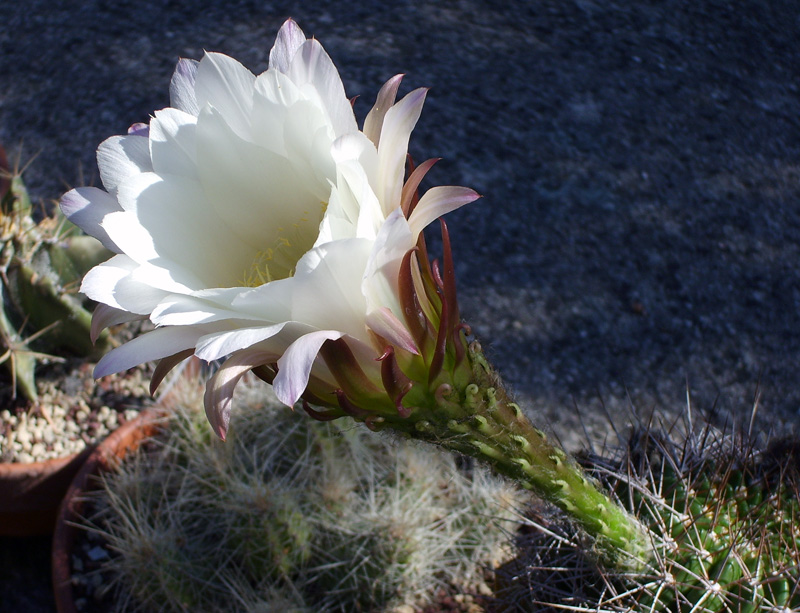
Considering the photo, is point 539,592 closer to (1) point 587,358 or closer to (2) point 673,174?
(1) point 587,358

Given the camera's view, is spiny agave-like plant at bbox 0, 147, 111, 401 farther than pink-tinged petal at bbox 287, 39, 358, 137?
Yes

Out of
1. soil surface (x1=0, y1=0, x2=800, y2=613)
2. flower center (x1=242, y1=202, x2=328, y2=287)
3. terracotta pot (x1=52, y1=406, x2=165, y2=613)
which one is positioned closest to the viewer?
flower center (x1=242, y1=202, x2=328, y2=287)

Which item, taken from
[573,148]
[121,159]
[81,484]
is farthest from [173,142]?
[573,148]

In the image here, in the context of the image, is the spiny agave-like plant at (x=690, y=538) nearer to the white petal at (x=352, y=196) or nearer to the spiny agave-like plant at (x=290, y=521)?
the spiny agave-like plant at (x=290, y=521)

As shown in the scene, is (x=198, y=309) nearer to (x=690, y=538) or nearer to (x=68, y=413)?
(x=690, y=538)

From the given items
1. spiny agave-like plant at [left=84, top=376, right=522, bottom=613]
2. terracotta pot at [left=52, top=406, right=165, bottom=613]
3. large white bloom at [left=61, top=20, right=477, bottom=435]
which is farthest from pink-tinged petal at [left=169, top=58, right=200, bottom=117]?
terracotta pot at [left=52, top=406, right=165, bottom=613]

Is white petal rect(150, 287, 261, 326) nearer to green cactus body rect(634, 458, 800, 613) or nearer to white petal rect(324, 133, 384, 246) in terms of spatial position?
white petal rect(324, 133, 384, 246)

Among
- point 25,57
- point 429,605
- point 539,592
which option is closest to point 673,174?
point 429,605

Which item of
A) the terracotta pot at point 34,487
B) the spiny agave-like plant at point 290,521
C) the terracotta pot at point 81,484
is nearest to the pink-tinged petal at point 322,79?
the spiny agave-like plant at point 290,521
